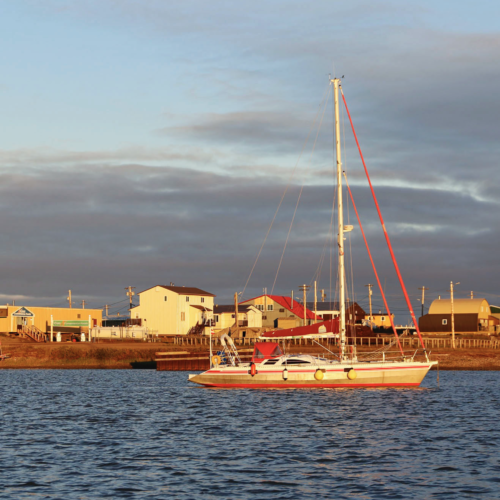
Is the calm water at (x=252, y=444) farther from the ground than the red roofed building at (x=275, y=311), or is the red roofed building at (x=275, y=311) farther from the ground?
the red roofed building at (x=275, y=311)

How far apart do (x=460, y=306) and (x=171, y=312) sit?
186 ft

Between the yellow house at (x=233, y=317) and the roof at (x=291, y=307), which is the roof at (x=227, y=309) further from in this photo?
the roof at (x=291, y=307)

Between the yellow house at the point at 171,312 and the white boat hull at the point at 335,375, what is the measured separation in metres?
75.2

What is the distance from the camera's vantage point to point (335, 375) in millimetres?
50531

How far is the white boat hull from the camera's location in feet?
166

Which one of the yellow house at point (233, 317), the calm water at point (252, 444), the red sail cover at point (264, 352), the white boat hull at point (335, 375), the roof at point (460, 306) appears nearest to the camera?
the calm water at point (252, 444)

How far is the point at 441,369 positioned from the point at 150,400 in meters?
48.0

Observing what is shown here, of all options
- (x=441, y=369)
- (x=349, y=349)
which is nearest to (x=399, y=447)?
(x=349, y=349)

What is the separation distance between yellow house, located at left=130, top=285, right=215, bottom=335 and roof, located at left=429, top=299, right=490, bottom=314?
44947mm

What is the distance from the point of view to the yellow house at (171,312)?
130250 millimetres

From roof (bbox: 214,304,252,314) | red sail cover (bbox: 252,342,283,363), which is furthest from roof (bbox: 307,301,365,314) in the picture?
red sail cover (bbox: 252,342,283,363)

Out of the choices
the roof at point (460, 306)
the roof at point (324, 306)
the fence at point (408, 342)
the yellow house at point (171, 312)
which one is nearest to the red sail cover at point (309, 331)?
the fence at point (408, 342)

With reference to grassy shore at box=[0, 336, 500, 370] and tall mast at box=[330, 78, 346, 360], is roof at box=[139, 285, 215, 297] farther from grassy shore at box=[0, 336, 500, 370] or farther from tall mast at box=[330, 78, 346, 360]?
tall mast at box=[330, 78, 346, 360]

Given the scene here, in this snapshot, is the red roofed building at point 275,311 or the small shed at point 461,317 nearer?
the small shed at point 461,317
